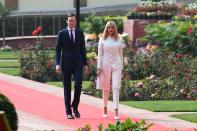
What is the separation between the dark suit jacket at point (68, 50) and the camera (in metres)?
15.5

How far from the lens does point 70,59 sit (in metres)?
15.4

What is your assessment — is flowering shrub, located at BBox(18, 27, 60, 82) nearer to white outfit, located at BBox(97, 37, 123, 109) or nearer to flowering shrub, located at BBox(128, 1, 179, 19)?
white outfit, located at BBox(97, 37, 123, 109)

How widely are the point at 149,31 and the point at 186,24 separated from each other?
6.59 ft

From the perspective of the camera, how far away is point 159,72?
23.8m

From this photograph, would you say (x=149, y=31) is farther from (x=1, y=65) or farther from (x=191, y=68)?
(x=191, y=68)

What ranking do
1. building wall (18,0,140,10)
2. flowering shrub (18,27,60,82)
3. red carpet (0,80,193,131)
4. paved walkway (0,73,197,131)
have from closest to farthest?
1. paved walkway (0,73,197,131)
2. red carpet (0,80,193,131)
3. flowering shrub (18,27,60,82)
4. building wall (18,0,140,10)

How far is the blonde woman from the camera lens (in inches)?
Result: 610

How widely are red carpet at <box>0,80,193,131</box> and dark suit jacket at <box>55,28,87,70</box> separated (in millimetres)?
974

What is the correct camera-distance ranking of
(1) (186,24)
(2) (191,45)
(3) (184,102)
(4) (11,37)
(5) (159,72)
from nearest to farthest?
(3) (184,102) → (5) (159,72) → (2) (191,45) → (1) (186,24) → (4) (11,37)

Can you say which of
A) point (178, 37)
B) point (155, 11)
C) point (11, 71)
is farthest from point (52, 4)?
point (11, 71)

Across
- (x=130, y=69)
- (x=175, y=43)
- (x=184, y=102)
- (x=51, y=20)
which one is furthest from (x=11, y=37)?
(x=184, y=102)

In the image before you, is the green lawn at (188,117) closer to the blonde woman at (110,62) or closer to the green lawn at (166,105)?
the green lawn at (166,105)

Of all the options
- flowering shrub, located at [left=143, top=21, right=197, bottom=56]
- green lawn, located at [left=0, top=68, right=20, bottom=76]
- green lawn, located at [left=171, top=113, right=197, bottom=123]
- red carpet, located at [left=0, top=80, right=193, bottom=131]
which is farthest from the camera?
flowering shrub, located at [left=143, top=21, right=197, bottom=56]

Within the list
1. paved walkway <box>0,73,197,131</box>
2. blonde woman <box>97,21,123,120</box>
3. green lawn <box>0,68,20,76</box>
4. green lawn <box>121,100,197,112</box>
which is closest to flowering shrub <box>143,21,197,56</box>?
green lawn <box>0,68,20,76</box>
